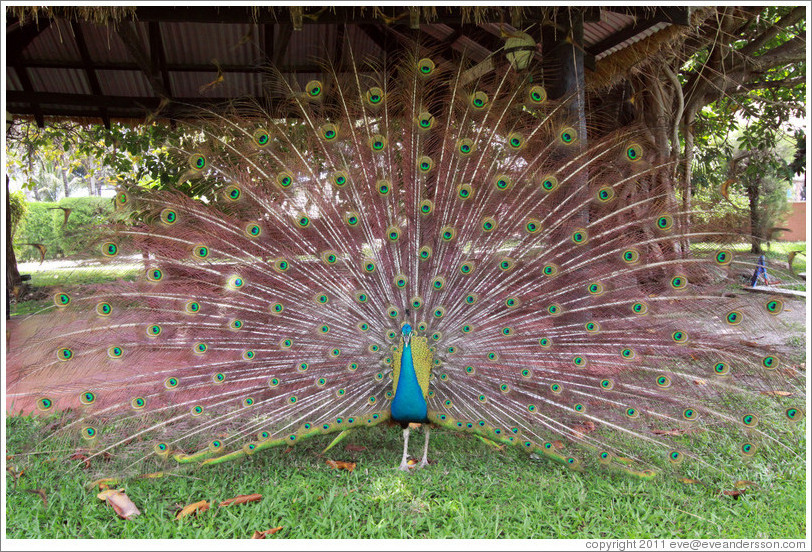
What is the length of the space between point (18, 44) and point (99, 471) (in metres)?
5.22

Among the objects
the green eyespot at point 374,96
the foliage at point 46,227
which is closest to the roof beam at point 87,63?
the foliage at point 46,227

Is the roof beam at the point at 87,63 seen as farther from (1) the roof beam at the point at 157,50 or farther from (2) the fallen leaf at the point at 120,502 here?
(2) the fallen leaf at the point at 120,502

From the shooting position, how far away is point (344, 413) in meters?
3.20

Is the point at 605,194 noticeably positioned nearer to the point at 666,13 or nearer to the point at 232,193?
the point at 666,13

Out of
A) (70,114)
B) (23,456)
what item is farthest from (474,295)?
(70,114)

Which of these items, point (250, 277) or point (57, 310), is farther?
point (250, 277)

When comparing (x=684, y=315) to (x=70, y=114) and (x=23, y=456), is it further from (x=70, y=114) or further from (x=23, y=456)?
(x=70, y=114)

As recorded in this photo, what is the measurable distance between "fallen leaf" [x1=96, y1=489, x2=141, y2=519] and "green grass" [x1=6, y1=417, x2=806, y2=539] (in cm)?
3

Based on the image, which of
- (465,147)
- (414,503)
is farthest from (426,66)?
(414,503)

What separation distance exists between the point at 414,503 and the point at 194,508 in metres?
1.18

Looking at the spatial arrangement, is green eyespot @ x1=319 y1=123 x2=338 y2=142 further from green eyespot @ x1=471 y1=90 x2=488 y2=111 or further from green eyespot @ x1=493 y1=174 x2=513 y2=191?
green eyespot @ x1=493 y1=174 x2=513 y2=191

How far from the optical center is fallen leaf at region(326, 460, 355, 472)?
10.9ft

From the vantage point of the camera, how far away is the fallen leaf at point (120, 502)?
9.30 feet

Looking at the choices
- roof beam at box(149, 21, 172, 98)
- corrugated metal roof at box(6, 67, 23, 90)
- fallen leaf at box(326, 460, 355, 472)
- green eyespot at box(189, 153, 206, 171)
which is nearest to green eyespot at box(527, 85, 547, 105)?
green eyespot at box(189, 153, 206, 171)
